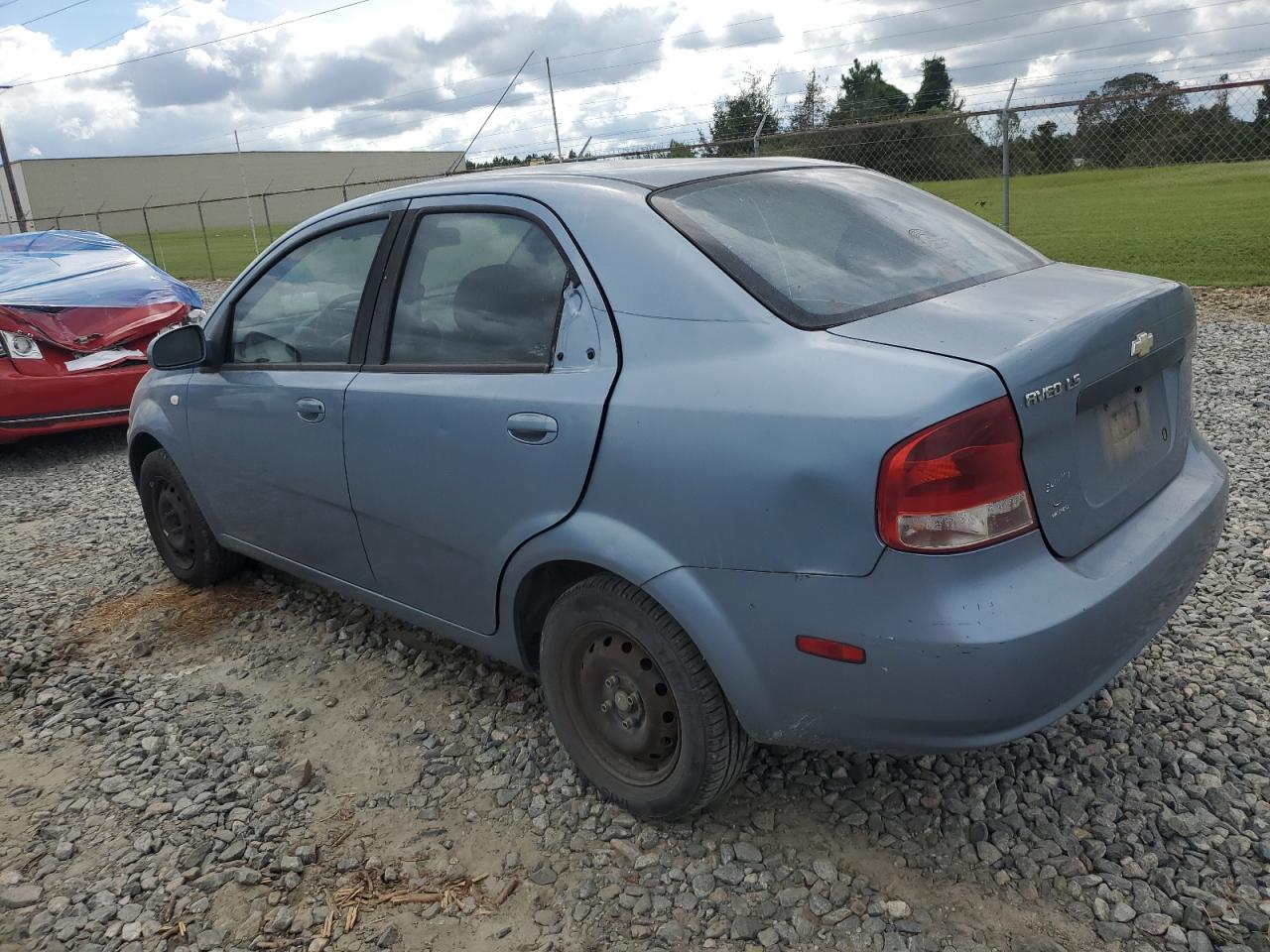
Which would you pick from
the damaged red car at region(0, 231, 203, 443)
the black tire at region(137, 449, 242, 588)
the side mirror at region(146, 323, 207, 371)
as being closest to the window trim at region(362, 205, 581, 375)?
the side mirror at region(146, 323, 207, 371)

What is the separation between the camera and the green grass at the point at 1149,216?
11.6 metres

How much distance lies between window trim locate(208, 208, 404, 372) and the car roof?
0.11m

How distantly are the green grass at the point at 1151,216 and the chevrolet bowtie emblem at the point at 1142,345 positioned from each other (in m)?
9.21

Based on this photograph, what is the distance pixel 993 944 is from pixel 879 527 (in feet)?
3.20

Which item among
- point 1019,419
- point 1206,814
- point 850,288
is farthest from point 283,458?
point 1206,814

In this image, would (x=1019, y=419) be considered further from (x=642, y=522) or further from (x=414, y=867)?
(x=414, y=867)

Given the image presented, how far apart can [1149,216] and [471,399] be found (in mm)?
16815

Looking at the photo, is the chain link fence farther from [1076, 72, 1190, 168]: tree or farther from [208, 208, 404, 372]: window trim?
[208, 208, 404, 372]: window trim

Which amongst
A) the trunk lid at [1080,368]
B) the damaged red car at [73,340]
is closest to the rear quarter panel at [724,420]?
the trunk lid at [1080,368]

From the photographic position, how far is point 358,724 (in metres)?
3.31

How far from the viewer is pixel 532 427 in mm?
2551

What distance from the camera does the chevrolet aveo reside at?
2.03m

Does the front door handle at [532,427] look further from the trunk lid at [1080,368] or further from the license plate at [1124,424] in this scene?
the license plate at [1124,424]

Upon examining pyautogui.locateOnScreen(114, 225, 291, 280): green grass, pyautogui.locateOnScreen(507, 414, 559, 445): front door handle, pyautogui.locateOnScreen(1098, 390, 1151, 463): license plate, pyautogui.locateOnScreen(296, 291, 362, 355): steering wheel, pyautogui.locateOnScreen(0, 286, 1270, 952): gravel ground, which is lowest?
pyautogui.locateOnScreen(0, 286, 1270, 952): gravel ground
